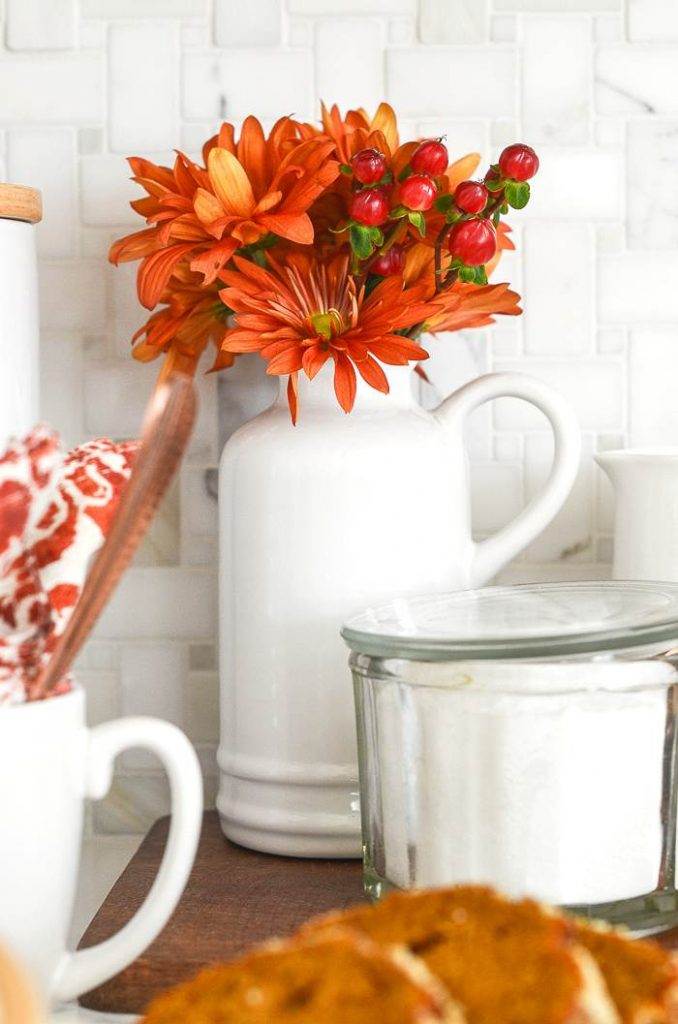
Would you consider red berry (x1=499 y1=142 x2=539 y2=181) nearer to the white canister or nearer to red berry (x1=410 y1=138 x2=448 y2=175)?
red berry (x1=410 y1=138 x2=448 y2=175)

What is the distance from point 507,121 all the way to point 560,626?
0.39 meters

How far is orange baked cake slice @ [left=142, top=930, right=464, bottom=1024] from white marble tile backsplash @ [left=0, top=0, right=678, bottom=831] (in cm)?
43

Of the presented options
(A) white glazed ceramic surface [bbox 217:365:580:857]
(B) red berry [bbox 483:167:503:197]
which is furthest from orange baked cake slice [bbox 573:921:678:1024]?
(B) red berry [bbox 483:167:503:197]

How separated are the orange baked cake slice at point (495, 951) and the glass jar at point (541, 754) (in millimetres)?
117

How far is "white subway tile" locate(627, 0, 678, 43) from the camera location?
76 centimetres

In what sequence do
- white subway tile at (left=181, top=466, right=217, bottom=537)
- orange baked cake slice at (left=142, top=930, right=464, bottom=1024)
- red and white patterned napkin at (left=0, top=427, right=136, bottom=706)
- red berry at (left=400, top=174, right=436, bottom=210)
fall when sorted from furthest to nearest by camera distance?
white subway tile at (left=181, top=466, right=217, bottom=537) → red berry at (left=400, top=174, right=436, bottom=210) → red and white patterned napkin at (left=0, top=427, right=136, bottom=706) → orange baked cake slice at (left=142, top=930, right=464, bottom=1024)

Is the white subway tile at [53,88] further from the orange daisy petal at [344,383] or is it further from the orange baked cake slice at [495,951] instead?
the orange baked cake slice at [495,951]

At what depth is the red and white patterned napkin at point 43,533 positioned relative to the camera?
447 millimetres

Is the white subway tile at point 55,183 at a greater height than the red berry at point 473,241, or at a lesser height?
greater

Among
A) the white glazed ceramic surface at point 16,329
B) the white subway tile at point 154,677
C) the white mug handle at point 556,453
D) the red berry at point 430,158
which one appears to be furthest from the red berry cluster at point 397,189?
the white subway tile at point 154,677

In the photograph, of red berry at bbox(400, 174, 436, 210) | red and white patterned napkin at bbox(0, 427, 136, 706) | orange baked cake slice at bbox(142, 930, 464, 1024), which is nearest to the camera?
orange baked cake slice at bbox(142, 930, 464, 1024)

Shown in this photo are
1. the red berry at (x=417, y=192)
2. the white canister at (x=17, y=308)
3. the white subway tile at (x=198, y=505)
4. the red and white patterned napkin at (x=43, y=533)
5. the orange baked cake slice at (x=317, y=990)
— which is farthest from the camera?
the white subway tile at (x=198, y=505)

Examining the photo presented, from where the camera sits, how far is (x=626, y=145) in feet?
2.51

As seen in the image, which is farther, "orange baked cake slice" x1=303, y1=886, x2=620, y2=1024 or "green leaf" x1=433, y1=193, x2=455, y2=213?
"green leaf" x1=433, y1=193, x2=455, y2=213
